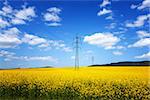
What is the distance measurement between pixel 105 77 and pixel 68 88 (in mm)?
1794

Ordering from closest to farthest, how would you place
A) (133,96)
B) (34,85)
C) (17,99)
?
(133,96) → (17,99) → (34,85)

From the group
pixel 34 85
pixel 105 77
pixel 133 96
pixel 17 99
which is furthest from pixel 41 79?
pixel 133 96

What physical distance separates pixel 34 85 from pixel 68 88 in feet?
5.85

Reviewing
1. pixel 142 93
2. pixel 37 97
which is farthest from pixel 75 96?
pixel 142 93

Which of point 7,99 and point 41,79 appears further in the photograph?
point 41,79

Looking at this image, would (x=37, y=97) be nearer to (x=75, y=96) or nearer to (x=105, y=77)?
(x=75, y=96)

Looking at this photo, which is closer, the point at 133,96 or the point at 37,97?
the point at 133,96

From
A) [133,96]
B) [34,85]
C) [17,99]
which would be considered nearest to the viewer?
[133,96]

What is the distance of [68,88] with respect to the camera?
1411cm

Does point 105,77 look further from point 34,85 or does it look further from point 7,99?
point 7,99

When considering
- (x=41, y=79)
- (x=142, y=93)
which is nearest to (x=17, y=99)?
(x=41, y=79)

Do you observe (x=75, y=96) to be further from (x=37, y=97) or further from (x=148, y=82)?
Result: (x=148, y=82)

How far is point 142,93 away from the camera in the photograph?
43.1 ft

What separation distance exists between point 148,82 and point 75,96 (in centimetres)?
296
